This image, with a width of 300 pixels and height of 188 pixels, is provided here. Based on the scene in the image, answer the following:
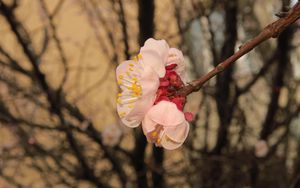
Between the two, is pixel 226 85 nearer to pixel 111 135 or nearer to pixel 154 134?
pixel 111 135

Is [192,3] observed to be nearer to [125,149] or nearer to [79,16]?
[79,16]

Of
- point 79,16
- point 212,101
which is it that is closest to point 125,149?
point 212,101

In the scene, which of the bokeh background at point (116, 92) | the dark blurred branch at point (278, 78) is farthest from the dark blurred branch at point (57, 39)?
the dark blurred branch at point (278, 78)

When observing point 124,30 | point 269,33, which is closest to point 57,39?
point 124,30

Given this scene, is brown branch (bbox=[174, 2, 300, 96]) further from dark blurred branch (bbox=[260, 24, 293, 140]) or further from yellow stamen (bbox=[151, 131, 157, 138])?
dark blurred branch (bbox=[260, 24, 293, 140])

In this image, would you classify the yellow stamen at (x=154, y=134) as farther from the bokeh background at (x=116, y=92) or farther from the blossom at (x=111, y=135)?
the blossom at (x=111, y=135)

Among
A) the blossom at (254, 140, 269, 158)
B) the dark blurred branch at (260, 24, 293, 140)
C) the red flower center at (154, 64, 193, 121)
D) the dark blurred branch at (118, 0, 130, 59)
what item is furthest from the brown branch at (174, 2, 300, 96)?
the blossom at (254, 140, 269, 158)
